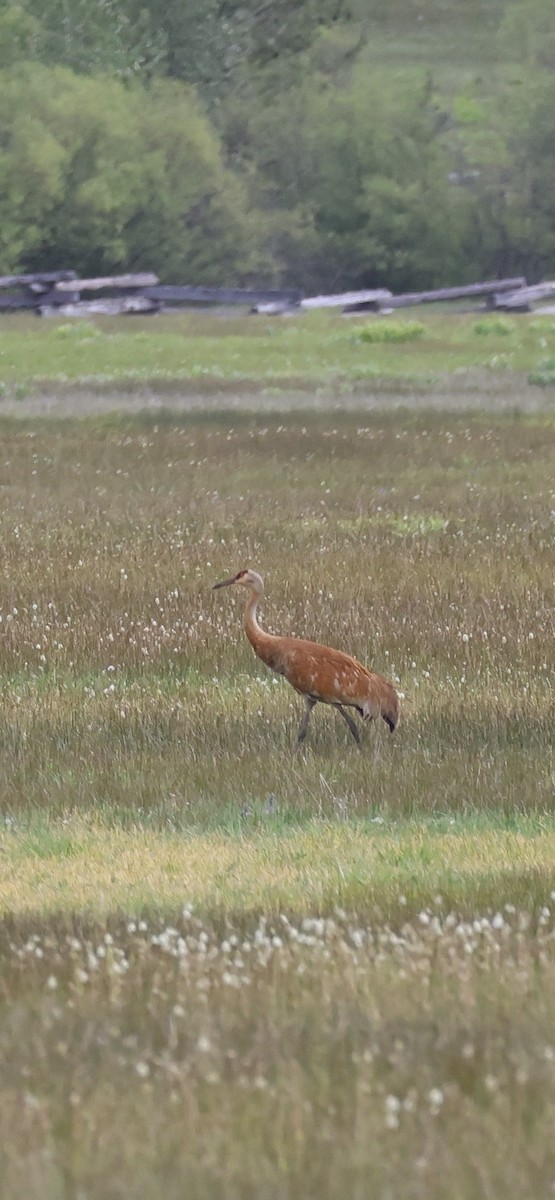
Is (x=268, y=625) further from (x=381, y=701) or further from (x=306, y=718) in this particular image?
(x=381, y=701)

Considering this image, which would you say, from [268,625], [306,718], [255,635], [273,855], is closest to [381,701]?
[306,718]

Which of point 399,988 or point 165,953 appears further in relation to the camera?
point 165,953

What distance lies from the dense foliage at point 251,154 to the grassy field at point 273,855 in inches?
1651

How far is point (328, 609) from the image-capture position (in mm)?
14430

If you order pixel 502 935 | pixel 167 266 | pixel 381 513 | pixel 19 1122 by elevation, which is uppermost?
pixel 19 1122

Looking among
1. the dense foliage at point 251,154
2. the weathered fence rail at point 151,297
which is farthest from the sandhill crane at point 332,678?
the dense foliage at point 251,154

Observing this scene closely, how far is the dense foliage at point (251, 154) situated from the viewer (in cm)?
6256

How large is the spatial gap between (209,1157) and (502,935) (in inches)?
85.9

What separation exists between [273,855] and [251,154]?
67.6 metres

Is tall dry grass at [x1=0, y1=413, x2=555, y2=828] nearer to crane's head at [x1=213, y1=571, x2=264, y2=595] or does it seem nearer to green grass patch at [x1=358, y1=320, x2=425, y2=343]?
crane's head at [x1=213, y1=571, x2=264, y2=595]

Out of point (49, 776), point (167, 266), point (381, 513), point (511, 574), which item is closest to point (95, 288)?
point (167, 266)

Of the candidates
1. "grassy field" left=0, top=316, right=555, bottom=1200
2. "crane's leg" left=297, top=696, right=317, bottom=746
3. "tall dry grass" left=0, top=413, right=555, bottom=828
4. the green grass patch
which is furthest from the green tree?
"crane's leg" left=297, top=696, right=317, bottom=746

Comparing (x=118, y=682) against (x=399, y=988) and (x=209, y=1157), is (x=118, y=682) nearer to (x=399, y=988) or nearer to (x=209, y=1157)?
(x=399, y=988)

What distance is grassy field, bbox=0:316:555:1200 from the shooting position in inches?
188
